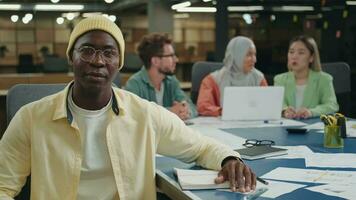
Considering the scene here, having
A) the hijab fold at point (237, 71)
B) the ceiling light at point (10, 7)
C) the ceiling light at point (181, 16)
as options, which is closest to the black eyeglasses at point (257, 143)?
the hijab fold at point (237, 71)

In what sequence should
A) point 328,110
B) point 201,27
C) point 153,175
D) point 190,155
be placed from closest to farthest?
point 153,175 < point 190,155 < point 328,110 < point 201,27

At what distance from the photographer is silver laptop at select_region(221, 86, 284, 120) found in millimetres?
2984

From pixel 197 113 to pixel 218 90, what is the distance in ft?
0.97

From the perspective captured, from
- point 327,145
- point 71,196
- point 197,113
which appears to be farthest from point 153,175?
point 197,113

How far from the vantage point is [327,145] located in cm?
226

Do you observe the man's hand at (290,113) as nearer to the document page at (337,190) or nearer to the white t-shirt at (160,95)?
the white t-shirt at (160,95)

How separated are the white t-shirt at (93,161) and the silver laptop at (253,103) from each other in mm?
1428

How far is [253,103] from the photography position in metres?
3.05

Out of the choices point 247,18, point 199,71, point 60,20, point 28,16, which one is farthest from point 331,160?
point 60,20

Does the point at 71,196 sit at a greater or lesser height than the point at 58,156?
lesser

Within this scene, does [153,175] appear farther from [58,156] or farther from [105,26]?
[105,26]

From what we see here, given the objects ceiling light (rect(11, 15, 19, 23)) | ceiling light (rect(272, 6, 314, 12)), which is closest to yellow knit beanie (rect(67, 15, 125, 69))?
ceiling light (rect(272, 6, 314, 12))

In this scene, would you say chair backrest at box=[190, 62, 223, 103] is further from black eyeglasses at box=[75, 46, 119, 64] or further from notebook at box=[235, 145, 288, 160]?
black eyeglasses at box=[75, 46, 119, 64]

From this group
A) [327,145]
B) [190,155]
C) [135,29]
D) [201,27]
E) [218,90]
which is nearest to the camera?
[190,155]
